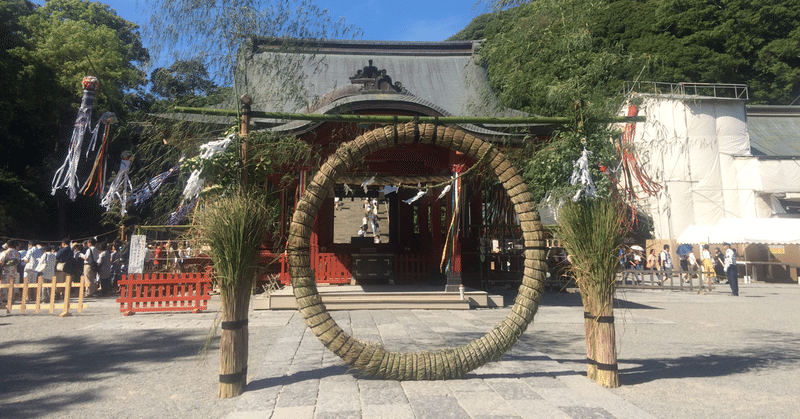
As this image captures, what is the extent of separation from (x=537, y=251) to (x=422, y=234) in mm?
9042

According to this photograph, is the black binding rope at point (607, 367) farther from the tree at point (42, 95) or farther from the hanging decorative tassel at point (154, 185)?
the tree at point (42, 95)

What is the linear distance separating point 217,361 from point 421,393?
2.86m

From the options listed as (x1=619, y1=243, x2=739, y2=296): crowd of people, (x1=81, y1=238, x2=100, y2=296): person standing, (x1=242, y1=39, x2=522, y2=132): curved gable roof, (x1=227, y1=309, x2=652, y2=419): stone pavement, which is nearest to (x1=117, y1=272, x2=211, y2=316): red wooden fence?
(x1=242, y1=39, x2=522, y2=132): curved gable roof

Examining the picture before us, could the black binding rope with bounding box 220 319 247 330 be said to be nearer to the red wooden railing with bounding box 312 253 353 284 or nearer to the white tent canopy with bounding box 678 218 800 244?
the red wooden railing with bounding box 312 253 353 284

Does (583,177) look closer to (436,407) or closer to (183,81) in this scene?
(436,407)

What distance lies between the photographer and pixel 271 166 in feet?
13.0

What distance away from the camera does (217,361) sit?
17.2 ft

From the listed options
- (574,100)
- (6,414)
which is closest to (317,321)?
(6,414)

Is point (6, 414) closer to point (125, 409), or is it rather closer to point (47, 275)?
point (125, 409)

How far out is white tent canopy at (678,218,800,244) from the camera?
17859 millimetres

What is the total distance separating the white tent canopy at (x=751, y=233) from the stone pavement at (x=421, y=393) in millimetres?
17200

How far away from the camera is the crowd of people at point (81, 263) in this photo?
10.8m

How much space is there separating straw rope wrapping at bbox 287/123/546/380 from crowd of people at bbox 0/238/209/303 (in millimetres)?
6262

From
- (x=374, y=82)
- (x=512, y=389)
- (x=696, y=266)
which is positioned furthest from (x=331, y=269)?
(x=696, y=266)
